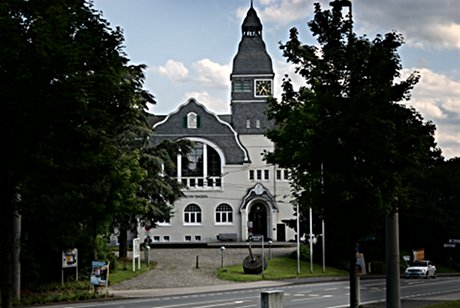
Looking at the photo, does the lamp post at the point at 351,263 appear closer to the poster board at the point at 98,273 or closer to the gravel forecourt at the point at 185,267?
the poster board at the point at 98,273

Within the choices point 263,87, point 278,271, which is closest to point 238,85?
point 263,87

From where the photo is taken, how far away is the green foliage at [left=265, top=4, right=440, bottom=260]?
18.4m

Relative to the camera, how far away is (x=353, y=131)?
59.5 ft

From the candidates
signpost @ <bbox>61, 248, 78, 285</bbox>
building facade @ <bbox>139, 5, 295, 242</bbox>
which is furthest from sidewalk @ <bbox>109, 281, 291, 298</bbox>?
building facade @ <bbox>139, 5, 295, 242</bbox>

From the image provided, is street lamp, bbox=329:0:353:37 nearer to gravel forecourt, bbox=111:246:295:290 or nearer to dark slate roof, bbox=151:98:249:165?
gravel forecourt, bbox=111:246:295:290

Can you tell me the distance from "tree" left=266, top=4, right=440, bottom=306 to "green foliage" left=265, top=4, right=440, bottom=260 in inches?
0.9

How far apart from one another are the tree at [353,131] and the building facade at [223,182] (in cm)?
6408

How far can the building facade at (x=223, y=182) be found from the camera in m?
84.8

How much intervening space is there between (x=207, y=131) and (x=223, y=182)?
579 cm

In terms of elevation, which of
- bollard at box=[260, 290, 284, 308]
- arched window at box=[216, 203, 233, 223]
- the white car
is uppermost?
arched window at box=[216, 203, 233, 223]

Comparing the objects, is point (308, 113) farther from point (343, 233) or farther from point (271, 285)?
point (271, 285)

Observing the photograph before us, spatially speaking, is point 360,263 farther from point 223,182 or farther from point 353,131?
point 223,182

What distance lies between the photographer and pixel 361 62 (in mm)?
19125

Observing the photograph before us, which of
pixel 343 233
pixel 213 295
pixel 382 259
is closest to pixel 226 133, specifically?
pixel 382 259
